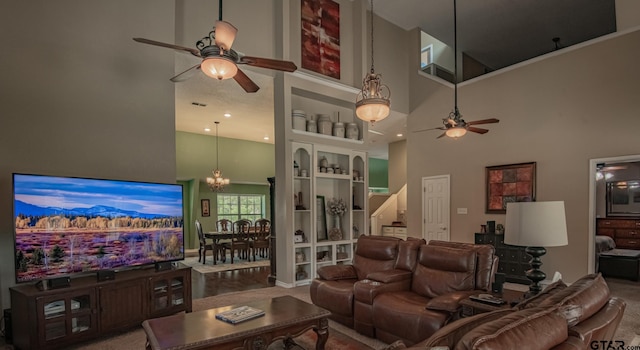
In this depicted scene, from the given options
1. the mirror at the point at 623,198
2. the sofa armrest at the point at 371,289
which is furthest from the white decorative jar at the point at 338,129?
the mirror at the point at 623,198

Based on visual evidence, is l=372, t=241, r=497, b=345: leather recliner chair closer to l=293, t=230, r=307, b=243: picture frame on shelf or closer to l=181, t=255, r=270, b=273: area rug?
l=293, t=230, r=307, b=243: picture frame on shelf

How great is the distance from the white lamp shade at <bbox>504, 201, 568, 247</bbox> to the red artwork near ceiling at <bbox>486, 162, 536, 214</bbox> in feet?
12.7

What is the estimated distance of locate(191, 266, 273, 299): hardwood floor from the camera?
548 cm

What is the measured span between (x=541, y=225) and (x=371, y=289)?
1.58 meters

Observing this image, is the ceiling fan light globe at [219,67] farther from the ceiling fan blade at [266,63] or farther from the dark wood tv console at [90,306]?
the dark wood tv console at [90,306]

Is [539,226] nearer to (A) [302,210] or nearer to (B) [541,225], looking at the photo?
(B) [541,225]

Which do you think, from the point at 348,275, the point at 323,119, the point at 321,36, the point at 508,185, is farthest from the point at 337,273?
the point at 321,36

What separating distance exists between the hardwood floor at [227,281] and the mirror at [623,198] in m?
8.08

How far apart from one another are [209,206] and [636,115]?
1034 cm

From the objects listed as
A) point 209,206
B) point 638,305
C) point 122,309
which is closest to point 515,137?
point 638,305

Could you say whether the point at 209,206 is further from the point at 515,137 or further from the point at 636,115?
the point at 636,115

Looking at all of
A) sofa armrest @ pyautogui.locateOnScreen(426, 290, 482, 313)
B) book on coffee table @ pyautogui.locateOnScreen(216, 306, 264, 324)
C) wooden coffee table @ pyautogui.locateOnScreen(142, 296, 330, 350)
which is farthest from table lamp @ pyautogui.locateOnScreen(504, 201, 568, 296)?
book on coffee table @ pyautogui.locateOnScreen(216, 306, 264, 324)

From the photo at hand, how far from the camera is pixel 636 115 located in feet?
16.4

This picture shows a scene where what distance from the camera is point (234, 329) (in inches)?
98.0
